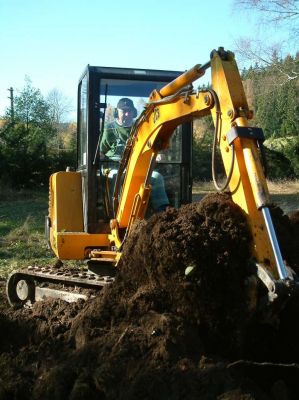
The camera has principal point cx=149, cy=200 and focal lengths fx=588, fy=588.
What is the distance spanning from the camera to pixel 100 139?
22.3ft

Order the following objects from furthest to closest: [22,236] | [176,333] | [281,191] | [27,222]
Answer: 1. [281,191]
2. [27,222]
3. [22,236]
4. [176,333]

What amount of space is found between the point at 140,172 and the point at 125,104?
1.22m

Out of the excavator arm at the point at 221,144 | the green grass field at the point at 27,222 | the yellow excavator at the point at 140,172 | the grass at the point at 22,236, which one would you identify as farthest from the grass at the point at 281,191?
the excavator arm at the point at 221,144

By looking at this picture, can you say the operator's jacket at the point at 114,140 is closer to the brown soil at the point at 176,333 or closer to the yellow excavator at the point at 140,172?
the yellow excavator at the point at 140,172

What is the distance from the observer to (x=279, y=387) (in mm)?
3801

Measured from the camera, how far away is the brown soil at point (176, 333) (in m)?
3.82

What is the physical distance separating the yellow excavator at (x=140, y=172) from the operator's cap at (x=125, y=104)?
5 centimetres

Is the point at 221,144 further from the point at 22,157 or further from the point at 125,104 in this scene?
the point at 22,157

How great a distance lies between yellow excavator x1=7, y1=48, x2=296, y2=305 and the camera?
169 inches

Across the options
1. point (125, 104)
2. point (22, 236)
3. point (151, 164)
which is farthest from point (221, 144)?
point (22, 236)

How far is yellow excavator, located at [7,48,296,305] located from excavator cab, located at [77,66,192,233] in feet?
0.04

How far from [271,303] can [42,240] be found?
10134 millimetres

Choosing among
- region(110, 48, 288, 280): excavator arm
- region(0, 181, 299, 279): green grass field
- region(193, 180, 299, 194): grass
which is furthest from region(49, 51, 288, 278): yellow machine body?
region(193, 180, 299, 194): grass

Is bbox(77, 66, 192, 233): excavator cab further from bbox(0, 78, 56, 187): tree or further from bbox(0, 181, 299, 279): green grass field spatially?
bbox(0, 78, 56, 187): tree
